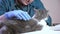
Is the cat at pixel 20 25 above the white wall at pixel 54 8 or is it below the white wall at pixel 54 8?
above

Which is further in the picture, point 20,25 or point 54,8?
point 54,8

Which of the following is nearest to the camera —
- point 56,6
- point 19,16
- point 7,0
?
point 19,16

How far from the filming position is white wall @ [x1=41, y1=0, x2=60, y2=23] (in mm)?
2010

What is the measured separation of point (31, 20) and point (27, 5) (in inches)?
31.6

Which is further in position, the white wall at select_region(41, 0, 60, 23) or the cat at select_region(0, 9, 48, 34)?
the white wall at select_region(41, 0, 60, 23)

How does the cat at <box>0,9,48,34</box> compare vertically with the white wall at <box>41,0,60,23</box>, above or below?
above

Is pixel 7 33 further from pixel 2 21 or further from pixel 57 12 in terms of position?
pixel 57 12

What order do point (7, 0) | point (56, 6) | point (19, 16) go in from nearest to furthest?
point (19, 16)
point (7, 0)
point (56, 6)

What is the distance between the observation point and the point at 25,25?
Result: 483 mm

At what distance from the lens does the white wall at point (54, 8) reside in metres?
2.01

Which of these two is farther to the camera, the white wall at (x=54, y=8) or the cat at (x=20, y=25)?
the white wall at (x=54, y=8)

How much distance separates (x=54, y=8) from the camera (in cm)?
204

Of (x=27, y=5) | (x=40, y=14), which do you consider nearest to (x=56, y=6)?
(x=27, y=5)

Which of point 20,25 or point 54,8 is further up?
point 20,25
